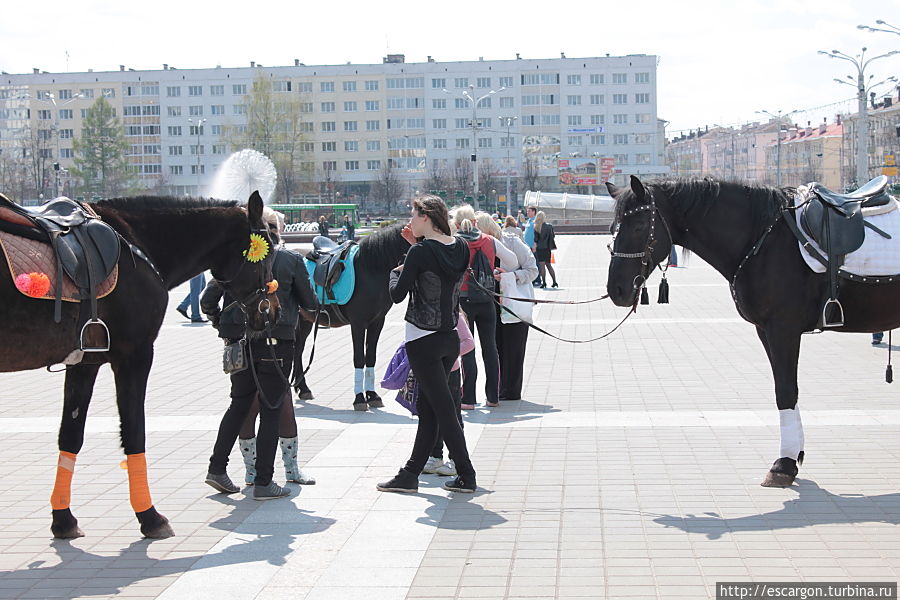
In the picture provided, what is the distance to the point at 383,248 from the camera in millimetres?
11023

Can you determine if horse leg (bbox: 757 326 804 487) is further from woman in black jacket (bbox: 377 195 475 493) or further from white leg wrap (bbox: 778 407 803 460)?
woman in black jacket (bbox: 377 195 475 493)

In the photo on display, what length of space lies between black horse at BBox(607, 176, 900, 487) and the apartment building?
109m

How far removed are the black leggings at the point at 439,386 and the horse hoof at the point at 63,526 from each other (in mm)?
2281

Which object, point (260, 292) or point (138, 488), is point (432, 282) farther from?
point (138, 488)

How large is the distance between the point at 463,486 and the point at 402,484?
43 cm

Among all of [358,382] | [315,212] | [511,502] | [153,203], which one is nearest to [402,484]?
[511,502]

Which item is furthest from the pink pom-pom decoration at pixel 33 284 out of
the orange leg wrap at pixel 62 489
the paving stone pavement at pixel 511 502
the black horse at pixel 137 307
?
the paving stone pavement at pixel 511 502

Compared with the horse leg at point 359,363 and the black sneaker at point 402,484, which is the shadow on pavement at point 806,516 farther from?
the horse leg at point 359,363

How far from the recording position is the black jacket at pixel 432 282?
23.3ft

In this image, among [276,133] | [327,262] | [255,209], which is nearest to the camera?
[255,209]

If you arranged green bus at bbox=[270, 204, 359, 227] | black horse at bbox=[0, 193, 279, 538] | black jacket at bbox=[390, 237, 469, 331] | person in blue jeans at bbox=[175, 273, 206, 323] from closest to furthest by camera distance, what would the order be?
black horse at bbox=[0, 193, 279, 538], black jacket at bbox=[390, 237, 469, 331], person in blue jeans at bbox=[175, 273, 206, 323], green bus at bbox=[270, 204, 359, 227]

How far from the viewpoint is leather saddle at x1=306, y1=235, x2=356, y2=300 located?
1123cm

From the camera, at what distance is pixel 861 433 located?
29.0 feet

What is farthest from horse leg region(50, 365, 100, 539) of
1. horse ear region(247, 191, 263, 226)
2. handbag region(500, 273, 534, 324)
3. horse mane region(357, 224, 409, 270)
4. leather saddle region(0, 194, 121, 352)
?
handbag region(500, 273, 534, 324)
